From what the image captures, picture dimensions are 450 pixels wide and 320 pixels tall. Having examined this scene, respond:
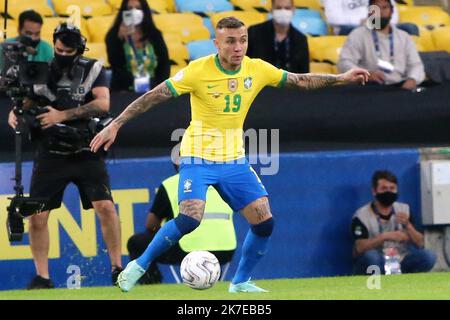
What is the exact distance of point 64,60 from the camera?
1260 cm

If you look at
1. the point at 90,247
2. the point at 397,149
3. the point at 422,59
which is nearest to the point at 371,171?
the point at 397,149

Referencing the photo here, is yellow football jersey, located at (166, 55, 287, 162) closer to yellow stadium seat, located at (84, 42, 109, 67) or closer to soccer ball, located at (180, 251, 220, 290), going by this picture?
soccer ball, located at (180, 251, 220, 290)

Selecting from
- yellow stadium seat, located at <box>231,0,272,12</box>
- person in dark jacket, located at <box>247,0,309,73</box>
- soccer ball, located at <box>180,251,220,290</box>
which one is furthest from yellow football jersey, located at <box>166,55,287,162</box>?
yellow stadium seat, located at <box>231,0,272,12</box>

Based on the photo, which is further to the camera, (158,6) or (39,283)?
(158,6)

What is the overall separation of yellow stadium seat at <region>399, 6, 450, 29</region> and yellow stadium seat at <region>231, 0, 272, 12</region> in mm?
1546

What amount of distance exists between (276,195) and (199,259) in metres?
3.28

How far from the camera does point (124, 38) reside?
581 inches

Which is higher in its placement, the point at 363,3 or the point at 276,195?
the point at 363,3

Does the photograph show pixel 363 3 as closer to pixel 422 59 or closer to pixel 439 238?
pixel 422 59

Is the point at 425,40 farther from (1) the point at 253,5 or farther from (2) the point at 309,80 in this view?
(2) the point at 309,80

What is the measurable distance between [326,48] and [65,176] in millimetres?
4450

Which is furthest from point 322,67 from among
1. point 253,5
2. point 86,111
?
point 86,111

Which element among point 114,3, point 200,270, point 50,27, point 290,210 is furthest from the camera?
point 114,3

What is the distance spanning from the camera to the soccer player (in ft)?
36.2
